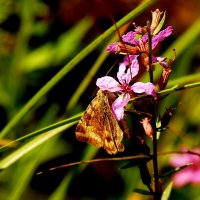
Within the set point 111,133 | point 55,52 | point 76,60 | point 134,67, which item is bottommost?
point 111,133

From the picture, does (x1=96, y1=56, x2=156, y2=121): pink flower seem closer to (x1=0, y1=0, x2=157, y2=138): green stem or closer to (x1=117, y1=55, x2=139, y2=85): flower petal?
(x1=117, y1=55, x2=139, y2=85): flower petal

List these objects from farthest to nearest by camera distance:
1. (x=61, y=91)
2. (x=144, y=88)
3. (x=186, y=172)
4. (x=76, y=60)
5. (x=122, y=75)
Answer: (x=61, y=91) < (x=186, y=172) < (x=76, y=60) < (x=122, y=75) < (x=144, y=88)

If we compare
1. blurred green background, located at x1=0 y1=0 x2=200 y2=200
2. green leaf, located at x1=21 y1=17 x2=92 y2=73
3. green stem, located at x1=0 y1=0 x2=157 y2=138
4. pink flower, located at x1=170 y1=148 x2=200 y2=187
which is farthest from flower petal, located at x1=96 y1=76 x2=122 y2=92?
green leaf, located at x1=21 y1=17 x2=92 y2=73

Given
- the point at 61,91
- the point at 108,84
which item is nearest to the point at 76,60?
the point at 108,84

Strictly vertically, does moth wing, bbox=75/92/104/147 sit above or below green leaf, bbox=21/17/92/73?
below

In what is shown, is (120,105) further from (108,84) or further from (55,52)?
(55,52)

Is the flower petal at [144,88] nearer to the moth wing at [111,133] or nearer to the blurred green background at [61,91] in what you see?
the moth wing at [111,133]

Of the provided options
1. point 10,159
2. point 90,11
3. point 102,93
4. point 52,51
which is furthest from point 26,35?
point 102,93

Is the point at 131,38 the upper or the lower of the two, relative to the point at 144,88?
upper

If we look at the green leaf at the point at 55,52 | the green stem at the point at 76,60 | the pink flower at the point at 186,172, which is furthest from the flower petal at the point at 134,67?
the green leaf at the point at 55,52
